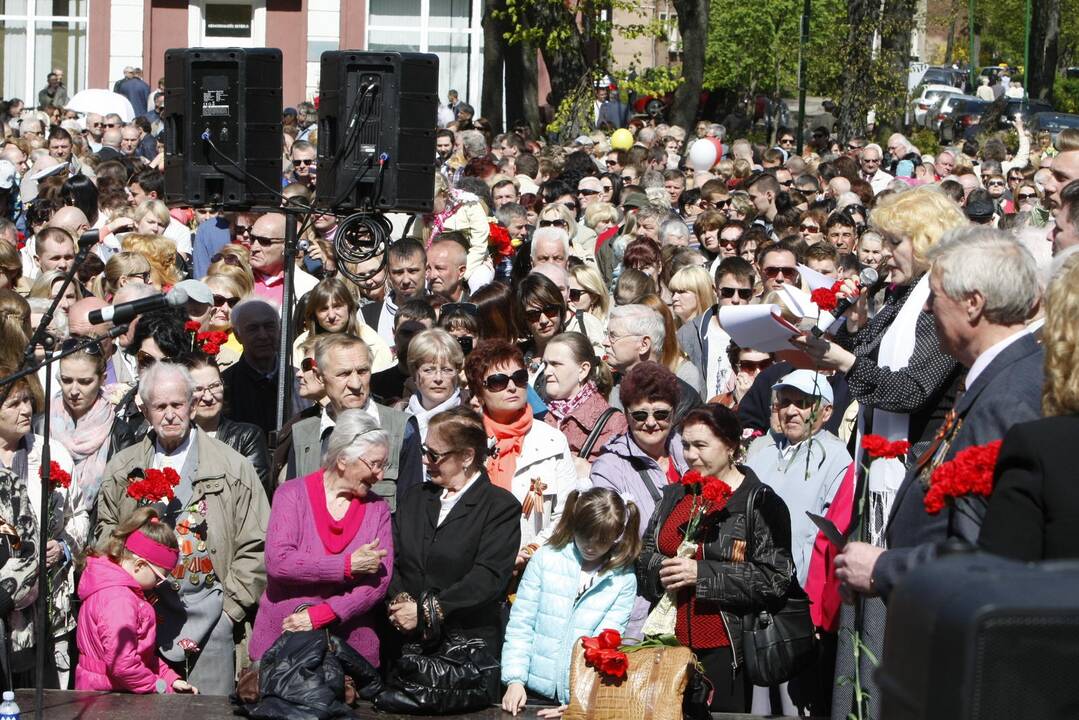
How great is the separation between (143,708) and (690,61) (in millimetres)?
22363

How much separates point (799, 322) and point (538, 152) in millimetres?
14092

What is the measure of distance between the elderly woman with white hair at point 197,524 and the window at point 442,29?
2596 cm

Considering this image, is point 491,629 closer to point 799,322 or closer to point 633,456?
point 633,456

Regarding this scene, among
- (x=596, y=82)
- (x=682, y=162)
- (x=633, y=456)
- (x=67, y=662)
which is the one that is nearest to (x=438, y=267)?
(x=633, y=456)

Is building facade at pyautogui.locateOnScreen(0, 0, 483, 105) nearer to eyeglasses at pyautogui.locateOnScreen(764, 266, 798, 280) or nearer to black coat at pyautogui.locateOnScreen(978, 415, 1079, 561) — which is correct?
eyeglasses at pyautogui.locateOnScreen(764, 266, 798, 280)

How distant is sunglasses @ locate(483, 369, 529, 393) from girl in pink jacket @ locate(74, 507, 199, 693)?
1.45 metres

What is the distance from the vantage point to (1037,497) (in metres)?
3.33

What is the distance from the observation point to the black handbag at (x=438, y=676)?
5762mm

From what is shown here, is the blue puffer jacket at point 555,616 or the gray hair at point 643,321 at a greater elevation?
the gray hair at point 643,321

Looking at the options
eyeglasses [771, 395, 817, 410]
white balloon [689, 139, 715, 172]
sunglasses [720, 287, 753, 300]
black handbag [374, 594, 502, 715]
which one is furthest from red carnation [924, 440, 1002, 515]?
white balloon [689, 139, 715, 172]

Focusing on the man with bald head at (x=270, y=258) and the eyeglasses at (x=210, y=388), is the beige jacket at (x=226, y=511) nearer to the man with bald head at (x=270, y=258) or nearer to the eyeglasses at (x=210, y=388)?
the eyeglasses at (x=210, y=388)

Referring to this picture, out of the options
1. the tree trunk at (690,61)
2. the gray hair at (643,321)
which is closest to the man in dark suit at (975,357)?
the gray hair at (643,321)

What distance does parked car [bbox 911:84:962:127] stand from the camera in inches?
1560

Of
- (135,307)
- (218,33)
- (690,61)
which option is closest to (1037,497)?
(135,307)
